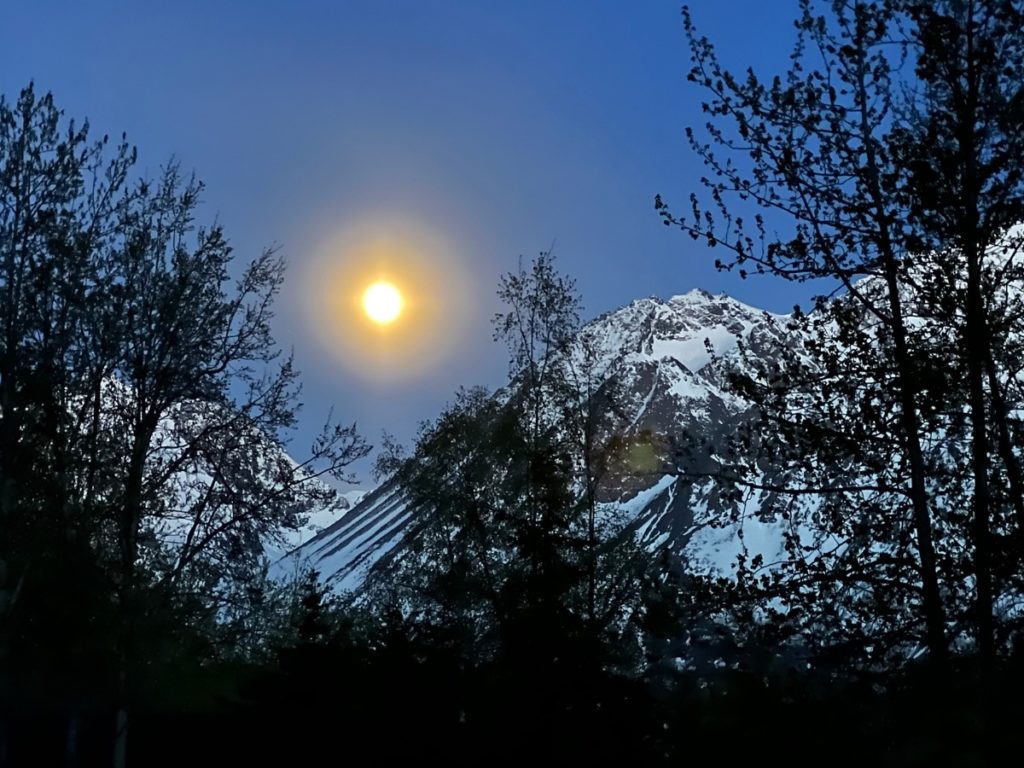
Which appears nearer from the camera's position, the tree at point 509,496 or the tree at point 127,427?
the tree at point 127,427

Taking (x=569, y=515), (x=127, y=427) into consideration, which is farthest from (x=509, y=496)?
(x=127, y=427)

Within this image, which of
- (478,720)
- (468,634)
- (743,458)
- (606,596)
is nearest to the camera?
(743,458)

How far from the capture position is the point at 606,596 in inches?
1054

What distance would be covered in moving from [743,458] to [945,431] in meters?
2.47

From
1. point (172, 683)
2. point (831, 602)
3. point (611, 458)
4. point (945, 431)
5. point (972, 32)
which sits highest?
point (611, 458)

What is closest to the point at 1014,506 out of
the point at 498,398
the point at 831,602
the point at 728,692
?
the point at 831,602

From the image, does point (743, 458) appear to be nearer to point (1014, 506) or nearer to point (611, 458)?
point (1014, 506)

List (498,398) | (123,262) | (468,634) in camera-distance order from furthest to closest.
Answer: (498,398) < (468,634) < (123,262)

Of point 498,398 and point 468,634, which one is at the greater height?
point 498,398

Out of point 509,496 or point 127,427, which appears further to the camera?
point 509,496

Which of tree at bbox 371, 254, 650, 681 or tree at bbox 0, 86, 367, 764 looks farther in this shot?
tree at bbox 371, 254, 650, 681

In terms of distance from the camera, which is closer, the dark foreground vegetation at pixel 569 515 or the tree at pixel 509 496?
the dark foreground vegetation at pixel 569 515

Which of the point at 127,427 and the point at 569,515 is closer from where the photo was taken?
the point at 127,427

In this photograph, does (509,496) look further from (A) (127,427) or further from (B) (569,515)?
(A) (127,427)
